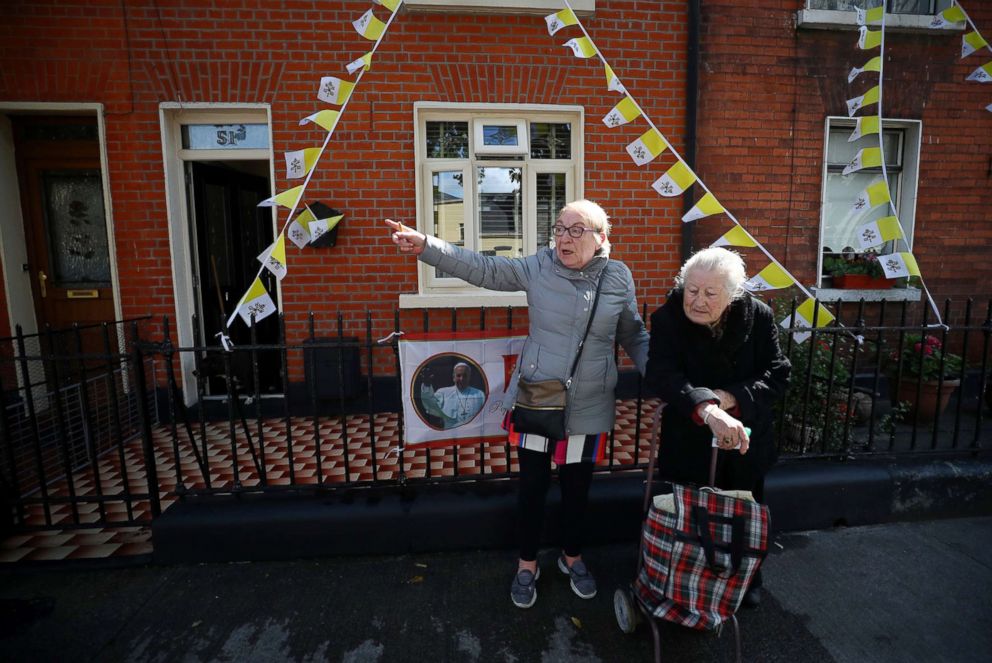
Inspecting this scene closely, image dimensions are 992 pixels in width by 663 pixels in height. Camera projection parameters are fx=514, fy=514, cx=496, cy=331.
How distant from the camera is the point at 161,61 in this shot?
4.72 metres

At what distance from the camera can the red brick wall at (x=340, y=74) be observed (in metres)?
4.66

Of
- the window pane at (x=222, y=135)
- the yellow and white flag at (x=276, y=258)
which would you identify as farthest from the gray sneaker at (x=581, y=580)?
the window pane at (x=222, y=135)

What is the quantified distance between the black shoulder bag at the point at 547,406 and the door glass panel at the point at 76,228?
502 centimetres

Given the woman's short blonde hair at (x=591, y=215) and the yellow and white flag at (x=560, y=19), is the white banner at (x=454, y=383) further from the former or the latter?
the yellow and white flag at (x=560, y=19)

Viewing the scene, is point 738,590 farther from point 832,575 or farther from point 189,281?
point 189,281

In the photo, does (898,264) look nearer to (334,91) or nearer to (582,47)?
(582,47)

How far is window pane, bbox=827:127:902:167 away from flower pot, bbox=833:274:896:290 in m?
1.28

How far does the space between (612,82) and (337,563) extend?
3.35 meters

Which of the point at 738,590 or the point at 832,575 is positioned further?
the point at 832,575

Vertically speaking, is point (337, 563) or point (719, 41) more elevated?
point (719, 41)

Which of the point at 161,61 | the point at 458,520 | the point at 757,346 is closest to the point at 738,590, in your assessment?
the point at 757,346

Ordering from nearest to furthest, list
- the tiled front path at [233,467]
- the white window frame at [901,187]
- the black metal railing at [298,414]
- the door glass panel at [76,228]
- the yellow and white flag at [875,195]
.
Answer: the black metal railing at [298,414], the tiled front path at [233,467], the yellow and white flag at [875,195], the door glass panel at [76,228], the white window frame at [901,187]

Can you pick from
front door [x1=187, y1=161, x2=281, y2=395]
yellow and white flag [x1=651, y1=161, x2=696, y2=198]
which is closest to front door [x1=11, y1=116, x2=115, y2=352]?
front door [x1=187, y1=161, x2=281, y2=395]

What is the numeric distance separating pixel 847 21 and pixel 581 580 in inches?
235
